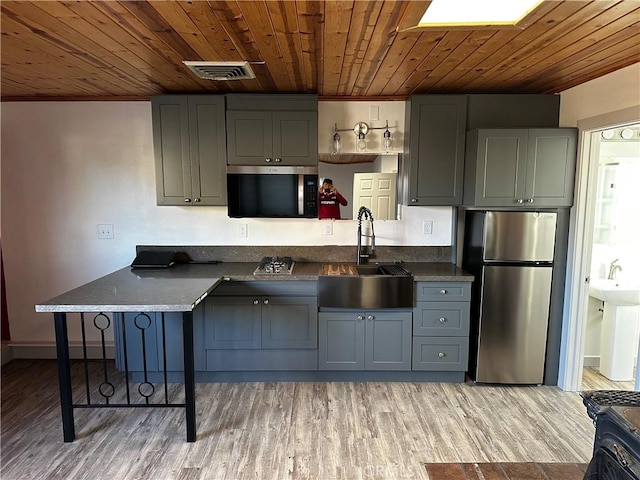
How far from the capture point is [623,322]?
297 cm

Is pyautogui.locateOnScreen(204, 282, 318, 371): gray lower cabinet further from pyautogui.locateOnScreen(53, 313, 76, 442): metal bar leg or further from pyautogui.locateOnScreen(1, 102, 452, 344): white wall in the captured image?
pyautogui.locateOnScreen(53, 313, 76, 442): metal bar leg

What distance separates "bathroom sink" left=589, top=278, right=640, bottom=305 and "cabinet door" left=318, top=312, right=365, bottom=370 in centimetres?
191

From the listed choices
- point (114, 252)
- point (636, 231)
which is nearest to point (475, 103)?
point (636, 231)

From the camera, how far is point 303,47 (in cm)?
198

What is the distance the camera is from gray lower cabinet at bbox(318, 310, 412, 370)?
9.31 ft

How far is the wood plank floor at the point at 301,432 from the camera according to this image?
2.03 m

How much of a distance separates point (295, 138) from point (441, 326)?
183 centimetres

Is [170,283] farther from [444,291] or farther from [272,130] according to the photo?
[444,291]

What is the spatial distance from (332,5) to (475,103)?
178 centimetres

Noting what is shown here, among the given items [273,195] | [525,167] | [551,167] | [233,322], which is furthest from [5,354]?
[551,167]

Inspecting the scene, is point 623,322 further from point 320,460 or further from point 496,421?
point 320,460

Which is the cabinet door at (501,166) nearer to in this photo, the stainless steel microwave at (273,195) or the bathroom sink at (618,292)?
the bathroom sink at (618,292)

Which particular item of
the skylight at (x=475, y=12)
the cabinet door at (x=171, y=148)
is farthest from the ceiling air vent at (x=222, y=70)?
the skylight at (x=475, y=12)

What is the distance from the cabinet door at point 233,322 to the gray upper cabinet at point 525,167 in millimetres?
1877
